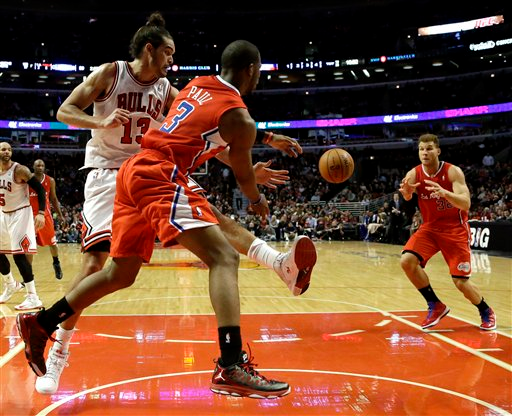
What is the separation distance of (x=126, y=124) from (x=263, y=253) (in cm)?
134

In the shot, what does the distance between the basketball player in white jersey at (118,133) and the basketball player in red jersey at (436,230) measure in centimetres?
238

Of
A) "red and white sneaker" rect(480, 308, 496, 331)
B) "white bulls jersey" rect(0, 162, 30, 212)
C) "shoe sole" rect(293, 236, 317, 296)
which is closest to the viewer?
"shoe sole" rect(293, 236, 317, 296)

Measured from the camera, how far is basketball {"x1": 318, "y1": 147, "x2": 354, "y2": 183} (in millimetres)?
5949

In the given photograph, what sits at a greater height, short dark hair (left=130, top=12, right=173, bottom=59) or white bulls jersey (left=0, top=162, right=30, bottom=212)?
short dark hair (left=130, top=12, right=173, bottom=59)

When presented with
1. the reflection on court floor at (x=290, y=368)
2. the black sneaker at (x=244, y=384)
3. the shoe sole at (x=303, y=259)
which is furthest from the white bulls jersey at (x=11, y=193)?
the black sneaker at (x=244, y=384)

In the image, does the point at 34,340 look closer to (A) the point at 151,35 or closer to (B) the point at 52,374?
(B) the point at 52,374

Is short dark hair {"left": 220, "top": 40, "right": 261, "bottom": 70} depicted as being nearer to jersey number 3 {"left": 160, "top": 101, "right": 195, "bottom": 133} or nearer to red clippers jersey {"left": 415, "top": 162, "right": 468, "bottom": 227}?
jersey number 3 {"left": 160, "top": 101, "right": 195, "bottom": 133}

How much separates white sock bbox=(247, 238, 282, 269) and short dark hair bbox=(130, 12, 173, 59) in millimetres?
1539

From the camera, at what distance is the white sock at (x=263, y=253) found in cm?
361

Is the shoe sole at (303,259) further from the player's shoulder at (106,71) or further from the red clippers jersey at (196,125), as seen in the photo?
the player's shoulder at (106,71)

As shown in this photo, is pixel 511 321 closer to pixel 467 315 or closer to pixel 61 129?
pixel 467 315

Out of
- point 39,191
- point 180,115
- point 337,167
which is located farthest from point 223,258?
point 39,191

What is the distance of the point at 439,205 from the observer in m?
6.03

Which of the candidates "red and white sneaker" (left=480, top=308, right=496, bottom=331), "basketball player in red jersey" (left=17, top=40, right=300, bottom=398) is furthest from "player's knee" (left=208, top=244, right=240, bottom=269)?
"red and white sneaker" (left=480, top=308, right=496, bottom=331)
